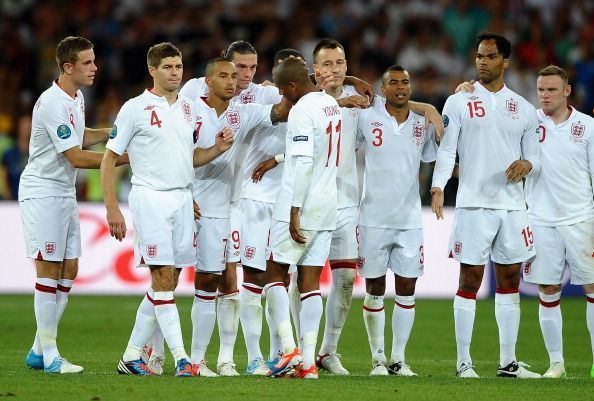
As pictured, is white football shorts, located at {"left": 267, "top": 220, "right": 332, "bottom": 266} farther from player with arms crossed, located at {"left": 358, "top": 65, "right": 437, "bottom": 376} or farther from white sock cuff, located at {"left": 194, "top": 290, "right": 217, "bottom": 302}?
player with arms crossed, located at {"left": 358, "top": 65, "right": 437, "bottom": 376}

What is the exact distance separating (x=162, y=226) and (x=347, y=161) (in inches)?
78.6

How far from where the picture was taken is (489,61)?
9.95m

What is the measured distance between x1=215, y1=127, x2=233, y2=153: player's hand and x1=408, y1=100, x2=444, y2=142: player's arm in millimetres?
1787

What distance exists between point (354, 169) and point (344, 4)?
39.4 ft

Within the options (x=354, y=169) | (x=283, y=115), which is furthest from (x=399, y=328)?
(x=283, y=115)

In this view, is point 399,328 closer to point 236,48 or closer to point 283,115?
point 283,115

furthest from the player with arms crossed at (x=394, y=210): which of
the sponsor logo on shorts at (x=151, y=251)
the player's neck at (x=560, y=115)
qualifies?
the sponsor logo on shorts at (x=151, y=251)

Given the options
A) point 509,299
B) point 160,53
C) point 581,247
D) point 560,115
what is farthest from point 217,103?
point 581,247

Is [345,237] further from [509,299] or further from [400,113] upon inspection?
[509,299]

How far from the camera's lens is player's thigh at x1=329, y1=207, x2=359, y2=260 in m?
10.2

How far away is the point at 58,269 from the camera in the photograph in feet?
31.9

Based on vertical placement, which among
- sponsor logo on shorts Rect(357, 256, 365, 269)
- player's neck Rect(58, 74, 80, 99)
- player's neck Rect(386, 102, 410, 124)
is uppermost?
player's neck Rect(58, 74, 80, 99)

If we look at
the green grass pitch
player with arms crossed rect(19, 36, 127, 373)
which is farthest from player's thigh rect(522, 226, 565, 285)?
player with arms crossed rect(19, 36, 127, 373)

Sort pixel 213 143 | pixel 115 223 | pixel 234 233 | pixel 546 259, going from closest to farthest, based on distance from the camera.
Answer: pixel 115 223, pixel 213 143, pixel 234 233, pixel 546 259
